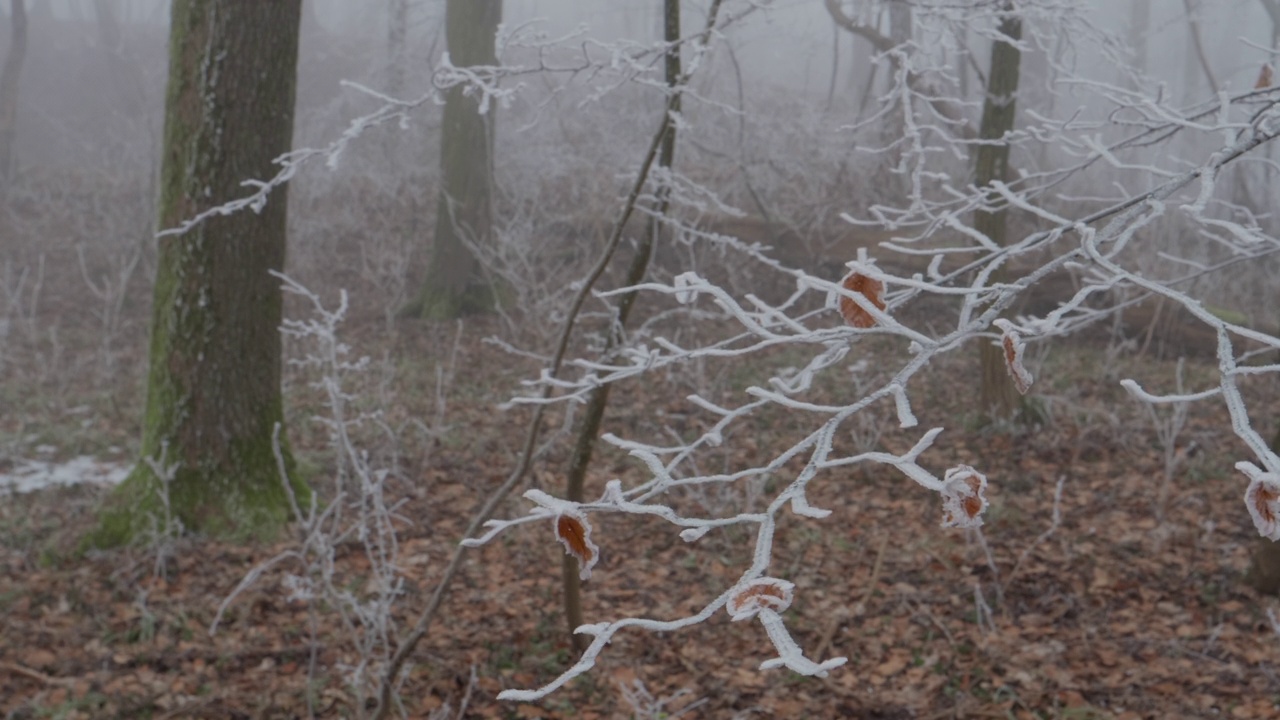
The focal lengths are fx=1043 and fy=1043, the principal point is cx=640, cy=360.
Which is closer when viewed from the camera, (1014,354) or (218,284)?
(1014,354)

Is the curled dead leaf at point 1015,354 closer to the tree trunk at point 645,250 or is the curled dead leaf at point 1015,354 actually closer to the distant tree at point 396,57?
the tree trunk at point 645,250

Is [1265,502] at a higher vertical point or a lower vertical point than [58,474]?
higher

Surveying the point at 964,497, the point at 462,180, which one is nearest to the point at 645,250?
the point at 964,497

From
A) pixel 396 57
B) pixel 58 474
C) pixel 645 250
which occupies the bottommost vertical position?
pixel 58 474

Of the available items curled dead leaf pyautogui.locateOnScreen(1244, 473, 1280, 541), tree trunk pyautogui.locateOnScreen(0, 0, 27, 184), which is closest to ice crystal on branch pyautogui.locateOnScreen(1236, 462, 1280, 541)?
curled dead leaf pyautogui.locateOnScreen(1244, 473, 1280, 541)

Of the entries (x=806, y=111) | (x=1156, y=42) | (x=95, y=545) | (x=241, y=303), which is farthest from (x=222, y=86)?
(x=1156, y=42)

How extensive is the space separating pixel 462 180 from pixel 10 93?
9.89 metres

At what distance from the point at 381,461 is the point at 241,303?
1.56 metres

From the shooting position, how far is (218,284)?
503cm

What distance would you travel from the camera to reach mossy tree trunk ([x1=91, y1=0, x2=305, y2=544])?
16.1 ft

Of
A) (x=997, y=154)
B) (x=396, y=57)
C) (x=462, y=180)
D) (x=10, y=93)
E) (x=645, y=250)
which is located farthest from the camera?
(x=10, y=93)

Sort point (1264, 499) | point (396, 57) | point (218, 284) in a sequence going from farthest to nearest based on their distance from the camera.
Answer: point (396, 57) → point (218, 284) → point (1264, 499)

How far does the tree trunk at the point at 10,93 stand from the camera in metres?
15.3

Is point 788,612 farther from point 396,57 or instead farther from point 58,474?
point 396,57
